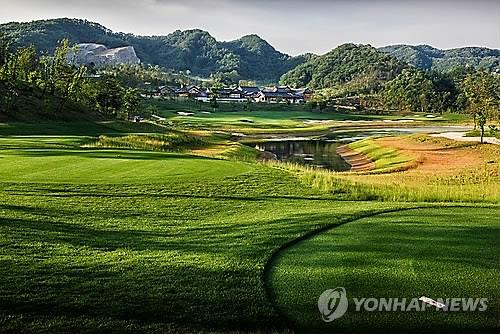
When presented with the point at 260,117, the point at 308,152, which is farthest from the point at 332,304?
the point at 260,117

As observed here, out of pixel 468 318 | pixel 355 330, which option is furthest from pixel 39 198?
pixel 468 318

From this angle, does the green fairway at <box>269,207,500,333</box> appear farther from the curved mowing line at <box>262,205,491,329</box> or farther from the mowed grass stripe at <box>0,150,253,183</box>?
the mowed grass stripe at <box>0,150,253,183</box>

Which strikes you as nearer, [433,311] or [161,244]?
[433,311]

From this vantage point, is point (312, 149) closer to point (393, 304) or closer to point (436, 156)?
point (436, 156)

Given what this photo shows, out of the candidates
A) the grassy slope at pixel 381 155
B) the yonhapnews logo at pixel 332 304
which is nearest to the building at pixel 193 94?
the grassy slope at pixel 381 155

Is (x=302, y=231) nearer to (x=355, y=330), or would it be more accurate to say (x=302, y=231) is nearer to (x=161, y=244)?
(x=161, y=244)

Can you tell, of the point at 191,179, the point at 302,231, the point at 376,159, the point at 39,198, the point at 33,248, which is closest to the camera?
the point at 33,248
